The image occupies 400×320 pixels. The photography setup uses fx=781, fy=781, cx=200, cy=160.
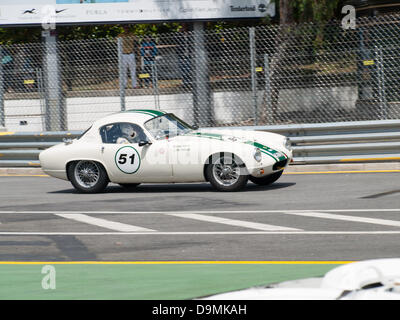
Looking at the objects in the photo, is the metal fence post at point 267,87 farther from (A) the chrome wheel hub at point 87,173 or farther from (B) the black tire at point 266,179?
(A) the chrome wheel hub at point 87,173

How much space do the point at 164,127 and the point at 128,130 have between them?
0.57 m

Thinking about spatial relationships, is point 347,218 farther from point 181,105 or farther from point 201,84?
point 181,105

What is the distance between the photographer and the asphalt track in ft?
24.0

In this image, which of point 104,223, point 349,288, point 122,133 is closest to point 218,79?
point 122,133

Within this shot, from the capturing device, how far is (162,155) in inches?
475

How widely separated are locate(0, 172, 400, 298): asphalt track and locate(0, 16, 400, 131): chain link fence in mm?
2673

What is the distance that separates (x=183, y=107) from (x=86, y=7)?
27.3 feet

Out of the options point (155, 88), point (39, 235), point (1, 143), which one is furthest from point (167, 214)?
point (1, 143)

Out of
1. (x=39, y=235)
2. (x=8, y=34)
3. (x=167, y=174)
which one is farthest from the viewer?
(x=8, y=34)

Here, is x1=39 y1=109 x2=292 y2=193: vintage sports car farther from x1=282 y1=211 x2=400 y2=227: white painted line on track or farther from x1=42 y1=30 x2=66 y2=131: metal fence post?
x1=42 y1=30 x2=66 y2=131: metal fence post

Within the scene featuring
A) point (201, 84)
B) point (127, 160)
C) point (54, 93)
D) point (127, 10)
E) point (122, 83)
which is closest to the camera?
point (127, 160)

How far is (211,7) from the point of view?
2344 cm

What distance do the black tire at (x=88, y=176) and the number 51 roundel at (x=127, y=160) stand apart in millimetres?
402
